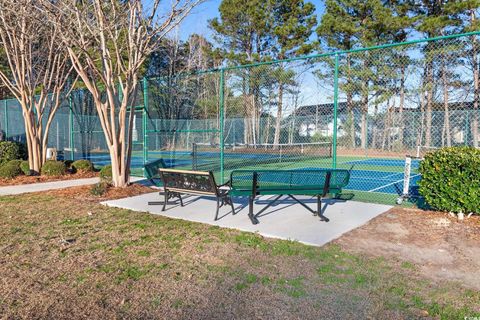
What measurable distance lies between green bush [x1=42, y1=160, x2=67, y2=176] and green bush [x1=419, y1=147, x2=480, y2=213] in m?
9.91

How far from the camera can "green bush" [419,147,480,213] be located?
5715mm

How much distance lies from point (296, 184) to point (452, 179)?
2378 millimetres

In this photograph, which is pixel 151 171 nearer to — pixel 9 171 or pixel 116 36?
pixel 116 36

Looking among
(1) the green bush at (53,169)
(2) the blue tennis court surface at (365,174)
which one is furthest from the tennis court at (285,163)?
(1) the green bush at (53,169)

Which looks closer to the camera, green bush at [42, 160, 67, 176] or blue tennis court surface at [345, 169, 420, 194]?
blue tennis court surface at [345, 169, 420, 194]

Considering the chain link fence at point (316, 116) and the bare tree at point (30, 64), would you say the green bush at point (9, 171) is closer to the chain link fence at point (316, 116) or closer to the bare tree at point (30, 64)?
the bare tree at point (30, 64)

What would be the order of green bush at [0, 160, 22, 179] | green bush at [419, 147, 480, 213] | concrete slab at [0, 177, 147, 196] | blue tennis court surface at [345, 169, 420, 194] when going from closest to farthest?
1. green bush at [419, 147, 480, 213]
2. concrete slab at [0, 177, 147, 196]
3. blue tennis court surface at [345, 169, 420, 194]
4. green bush at [0, 160, 22, 179]

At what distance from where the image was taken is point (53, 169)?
11.5 m

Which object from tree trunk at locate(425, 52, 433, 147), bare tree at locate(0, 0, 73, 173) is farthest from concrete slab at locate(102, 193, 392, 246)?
tree trunk at locate(425, 52, 433, 147)

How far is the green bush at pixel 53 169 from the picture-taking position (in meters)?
11.5

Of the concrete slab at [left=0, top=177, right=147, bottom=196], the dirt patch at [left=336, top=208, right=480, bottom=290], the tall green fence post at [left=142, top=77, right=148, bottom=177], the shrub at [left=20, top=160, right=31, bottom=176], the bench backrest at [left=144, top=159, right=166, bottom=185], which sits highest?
the tall green fence post at [left=142, top=77, right=148, bottom=177]

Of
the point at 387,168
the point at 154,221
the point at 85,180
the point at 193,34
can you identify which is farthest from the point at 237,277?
the point at 193,34

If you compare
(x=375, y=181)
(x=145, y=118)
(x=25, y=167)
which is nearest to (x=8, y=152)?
(x=25, y=167)

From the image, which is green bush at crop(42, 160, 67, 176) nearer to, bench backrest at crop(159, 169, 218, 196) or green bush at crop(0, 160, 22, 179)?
green bush at crop(0, 160, 22, 179)
